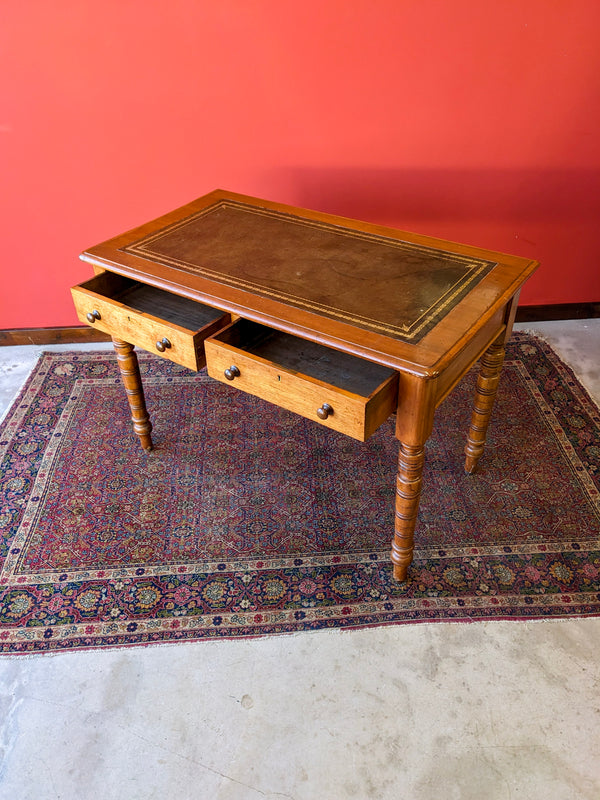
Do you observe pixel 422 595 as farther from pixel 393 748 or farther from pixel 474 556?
pixel 393 748

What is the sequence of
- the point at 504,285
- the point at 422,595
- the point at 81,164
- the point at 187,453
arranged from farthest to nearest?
1. the point at 81,164
2. the point at 187,453
3. the point at 422,595
4. the point at 504,285

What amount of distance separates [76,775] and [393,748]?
2.30 ft

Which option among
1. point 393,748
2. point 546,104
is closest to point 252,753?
point 393,748

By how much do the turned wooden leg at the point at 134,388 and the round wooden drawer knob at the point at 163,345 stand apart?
288mm

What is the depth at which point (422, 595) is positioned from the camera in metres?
1.81

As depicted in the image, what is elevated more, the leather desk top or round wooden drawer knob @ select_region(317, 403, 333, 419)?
the leather desk top

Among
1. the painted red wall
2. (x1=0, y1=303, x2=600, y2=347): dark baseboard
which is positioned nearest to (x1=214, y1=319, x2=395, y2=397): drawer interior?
the painted red wall

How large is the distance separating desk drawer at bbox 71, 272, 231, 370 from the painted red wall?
75 cm

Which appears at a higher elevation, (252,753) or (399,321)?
(399,321)

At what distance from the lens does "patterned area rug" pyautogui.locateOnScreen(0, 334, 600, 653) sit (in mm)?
1782

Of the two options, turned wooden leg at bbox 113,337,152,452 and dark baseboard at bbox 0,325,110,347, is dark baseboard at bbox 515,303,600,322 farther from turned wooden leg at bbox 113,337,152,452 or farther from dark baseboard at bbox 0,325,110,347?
dark baseboard at bbox 0,325,110,347

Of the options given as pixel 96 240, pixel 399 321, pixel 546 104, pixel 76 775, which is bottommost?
pixel 76 775

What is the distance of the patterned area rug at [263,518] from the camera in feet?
5.85

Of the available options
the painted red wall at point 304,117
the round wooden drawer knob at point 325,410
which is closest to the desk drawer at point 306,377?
the round wooden drawer knob at point 325,410
